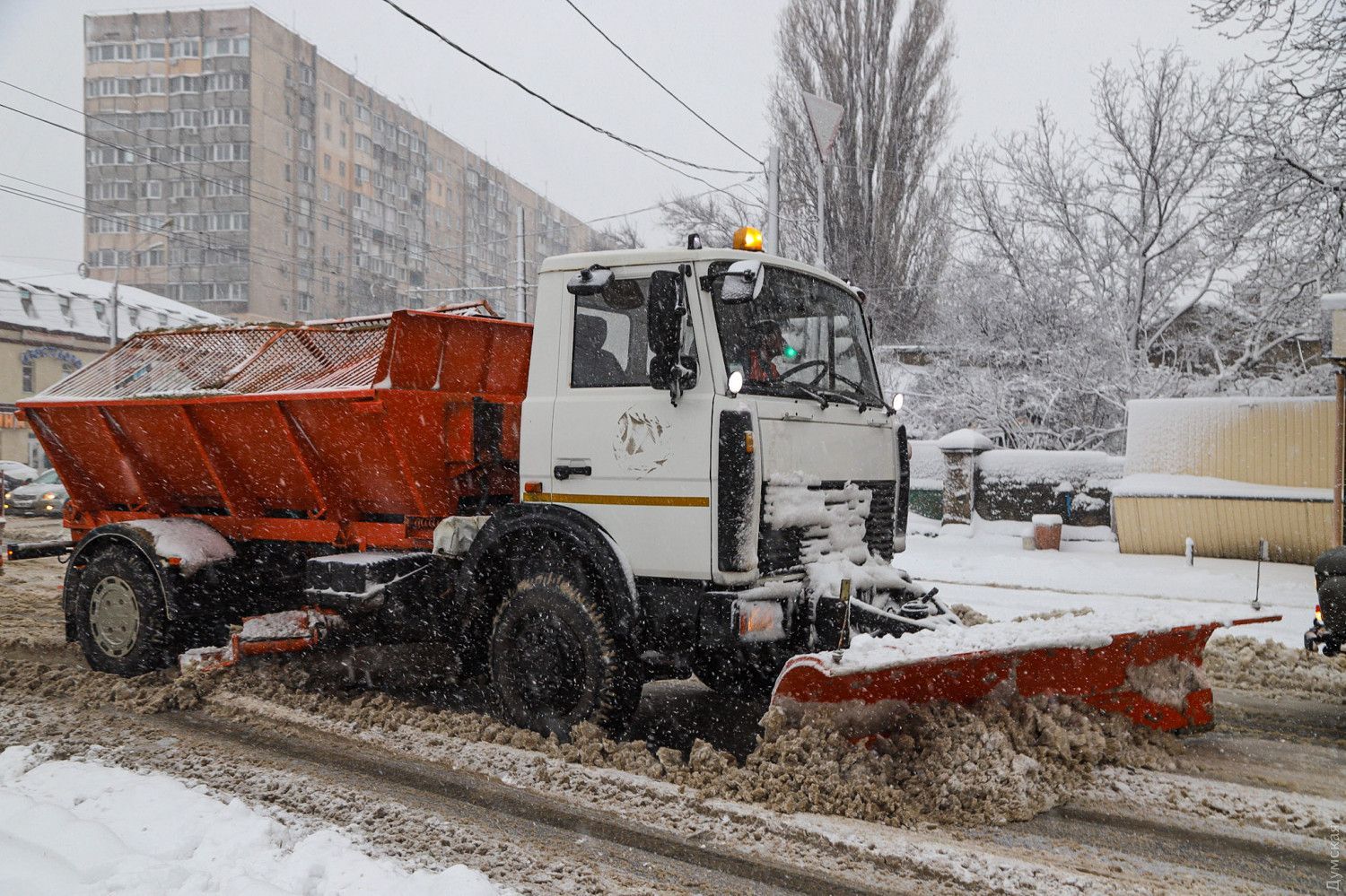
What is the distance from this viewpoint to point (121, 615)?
664 cm

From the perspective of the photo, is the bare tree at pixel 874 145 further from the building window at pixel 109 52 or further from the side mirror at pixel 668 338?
the building window at pixel 109 52

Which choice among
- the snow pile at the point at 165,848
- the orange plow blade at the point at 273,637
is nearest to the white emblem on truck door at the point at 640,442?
the snow pile at the point at 165,848

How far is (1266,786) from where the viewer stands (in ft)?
14.9

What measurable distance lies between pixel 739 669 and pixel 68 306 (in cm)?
4860

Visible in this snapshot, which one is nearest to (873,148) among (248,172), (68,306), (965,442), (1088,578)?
(965,442)

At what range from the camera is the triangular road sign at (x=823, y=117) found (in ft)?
48.4

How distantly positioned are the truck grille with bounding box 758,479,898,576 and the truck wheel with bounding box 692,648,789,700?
417 millimetres

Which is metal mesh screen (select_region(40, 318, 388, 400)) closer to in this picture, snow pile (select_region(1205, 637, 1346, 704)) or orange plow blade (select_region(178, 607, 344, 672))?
orange plow blade (select_region(178, 607, 344, 672))

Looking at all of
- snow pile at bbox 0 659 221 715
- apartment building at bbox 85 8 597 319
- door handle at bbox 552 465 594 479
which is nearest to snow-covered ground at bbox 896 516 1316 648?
door handle at bbox 552 465 594 479

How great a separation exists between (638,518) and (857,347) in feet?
5.95

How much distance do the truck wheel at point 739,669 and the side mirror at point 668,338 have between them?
1.26 m

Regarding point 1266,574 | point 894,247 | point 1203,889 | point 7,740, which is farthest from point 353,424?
point 894,247

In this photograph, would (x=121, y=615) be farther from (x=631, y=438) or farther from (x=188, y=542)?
(x=631, y=438)

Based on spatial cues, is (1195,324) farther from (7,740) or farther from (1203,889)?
(7,740)
